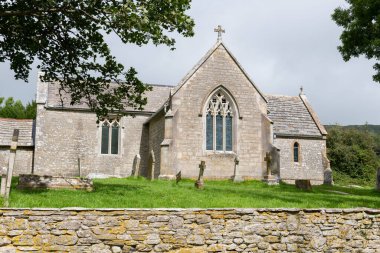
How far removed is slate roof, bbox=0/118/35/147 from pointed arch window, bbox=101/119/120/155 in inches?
193

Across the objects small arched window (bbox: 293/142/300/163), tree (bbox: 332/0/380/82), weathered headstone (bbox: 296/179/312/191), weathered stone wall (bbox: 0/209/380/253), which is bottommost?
weathered stone wall (bbox: 0/209/380/253)

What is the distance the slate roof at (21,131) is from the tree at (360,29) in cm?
2123

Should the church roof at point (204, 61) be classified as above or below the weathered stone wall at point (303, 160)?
above

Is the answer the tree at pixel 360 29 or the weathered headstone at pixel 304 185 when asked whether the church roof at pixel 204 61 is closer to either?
the tree at pixel 360 29

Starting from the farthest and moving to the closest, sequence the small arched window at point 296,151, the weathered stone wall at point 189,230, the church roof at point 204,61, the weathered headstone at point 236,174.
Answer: the small arched window at point 296,151, the church roof at point 204,61, the weathered headstone at point 236,174, the weathered stone wall at point 189,230

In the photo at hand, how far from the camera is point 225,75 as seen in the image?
Result: 2477 centimetres

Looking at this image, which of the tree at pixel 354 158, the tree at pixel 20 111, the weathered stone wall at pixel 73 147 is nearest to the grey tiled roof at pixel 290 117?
the weathered stone wall at pixel 73 147

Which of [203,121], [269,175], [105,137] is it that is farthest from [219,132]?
[105,137]

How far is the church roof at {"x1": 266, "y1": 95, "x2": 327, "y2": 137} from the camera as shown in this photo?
3291 cm

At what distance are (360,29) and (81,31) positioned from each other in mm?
15213

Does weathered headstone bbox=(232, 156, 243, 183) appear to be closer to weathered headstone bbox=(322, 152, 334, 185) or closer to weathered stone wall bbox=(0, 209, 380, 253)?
weathered headstone bbox=(322, 152, 334, 185)

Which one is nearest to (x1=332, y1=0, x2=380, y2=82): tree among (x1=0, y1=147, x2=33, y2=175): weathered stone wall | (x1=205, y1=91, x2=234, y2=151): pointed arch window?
(x1=205, y1=91, x2=234, y2=151): pointed arch window

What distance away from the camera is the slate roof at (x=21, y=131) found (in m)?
29.0

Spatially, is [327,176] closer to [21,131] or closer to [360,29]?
[360,29]
